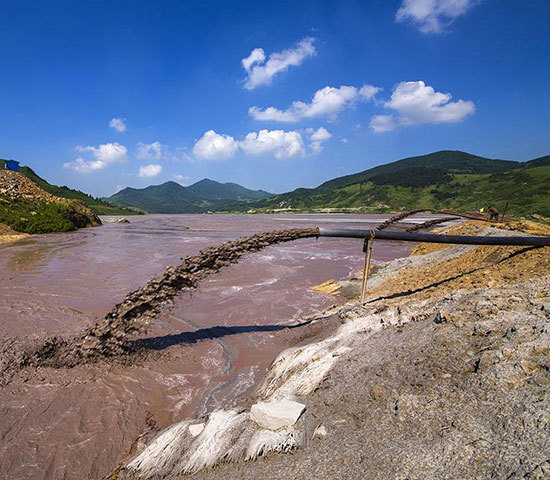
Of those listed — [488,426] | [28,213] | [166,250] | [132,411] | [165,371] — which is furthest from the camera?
[28,213]

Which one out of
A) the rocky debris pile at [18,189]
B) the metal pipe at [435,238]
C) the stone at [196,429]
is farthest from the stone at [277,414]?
the rocky debris pile at [18,189]

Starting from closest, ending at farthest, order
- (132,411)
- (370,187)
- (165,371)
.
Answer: (132,411)
(165,371)
(370,187)

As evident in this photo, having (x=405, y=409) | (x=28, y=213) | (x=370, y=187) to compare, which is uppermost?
(x=370, y=187)

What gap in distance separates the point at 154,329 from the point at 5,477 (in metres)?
4.56

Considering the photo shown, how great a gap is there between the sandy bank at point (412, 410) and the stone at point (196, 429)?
0.19ft

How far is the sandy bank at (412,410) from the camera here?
268 cm

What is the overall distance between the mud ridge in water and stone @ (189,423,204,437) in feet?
11.2

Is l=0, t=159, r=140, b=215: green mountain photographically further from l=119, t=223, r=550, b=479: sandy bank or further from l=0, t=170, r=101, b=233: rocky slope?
l=119, t=223, r=550, b=479: sandy bank

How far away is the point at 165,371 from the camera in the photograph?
647 cm

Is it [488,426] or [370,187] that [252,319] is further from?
[370,187]

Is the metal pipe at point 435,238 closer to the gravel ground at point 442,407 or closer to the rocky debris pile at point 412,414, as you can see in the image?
the rocky debris pile at point 412,414

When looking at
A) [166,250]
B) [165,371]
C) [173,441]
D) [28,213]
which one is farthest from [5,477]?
[28,213]

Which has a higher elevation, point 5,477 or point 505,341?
point 505,341

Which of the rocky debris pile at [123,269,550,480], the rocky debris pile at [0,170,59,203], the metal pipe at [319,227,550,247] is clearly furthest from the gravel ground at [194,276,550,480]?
the rocky debris pile at [0,170,59,203]
